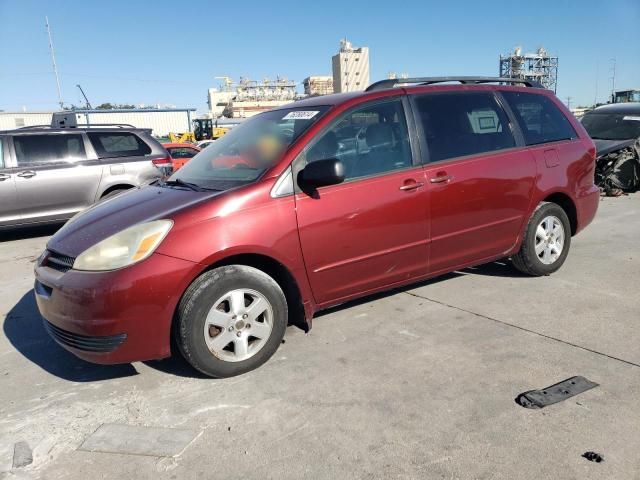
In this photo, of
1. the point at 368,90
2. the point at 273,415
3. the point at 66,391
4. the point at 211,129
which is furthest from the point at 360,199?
the point at 211,129

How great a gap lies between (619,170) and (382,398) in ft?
28.3

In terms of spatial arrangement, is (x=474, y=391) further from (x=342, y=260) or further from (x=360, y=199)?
(x=360, y=199)

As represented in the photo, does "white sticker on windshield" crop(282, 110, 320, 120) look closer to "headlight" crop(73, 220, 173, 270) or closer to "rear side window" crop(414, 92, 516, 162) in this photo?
"rear side window" crop(414, 92, 516, 162)

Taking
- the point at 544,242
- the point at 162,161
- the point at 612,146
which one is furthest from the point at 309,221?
the point at 612,146

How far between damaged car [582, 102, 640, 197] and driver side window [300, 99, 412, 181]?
6.94 metres

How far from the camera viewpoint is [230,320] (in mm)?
2939

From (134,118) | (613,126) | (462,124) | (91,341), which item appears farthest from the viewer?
(134,118)

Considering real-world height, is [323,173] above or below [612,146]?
above

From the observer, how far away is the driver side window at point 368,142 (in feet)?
11.0

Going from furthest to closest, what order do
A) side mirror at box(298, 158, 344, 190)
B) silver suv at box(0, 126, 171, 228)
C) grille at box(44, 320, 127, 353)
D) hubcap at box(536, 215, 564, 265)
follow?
silver suv at box(0, 126, 171, 228)
hubcap at box(536, 215, 564, 265)
side mirror at box(298, 158, 344, 190)
grille at box(44, 320, 127, 353)

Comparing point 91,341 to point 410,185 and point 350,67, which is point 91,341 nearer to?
point 410,185

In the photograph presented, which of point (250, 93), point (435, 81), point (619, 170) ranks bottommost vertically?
point (619, 170)

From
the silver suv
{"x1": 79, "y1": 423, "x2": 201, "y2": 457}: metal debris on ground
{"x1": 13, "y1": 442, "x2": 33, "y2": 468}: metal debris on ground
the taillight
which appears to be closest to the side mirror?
{"x1": 79, "y1": 423, "x2": 201, "y2": 457}: metal debris on ground

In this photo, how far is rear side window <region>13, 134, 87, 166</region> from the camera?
23.7ft
